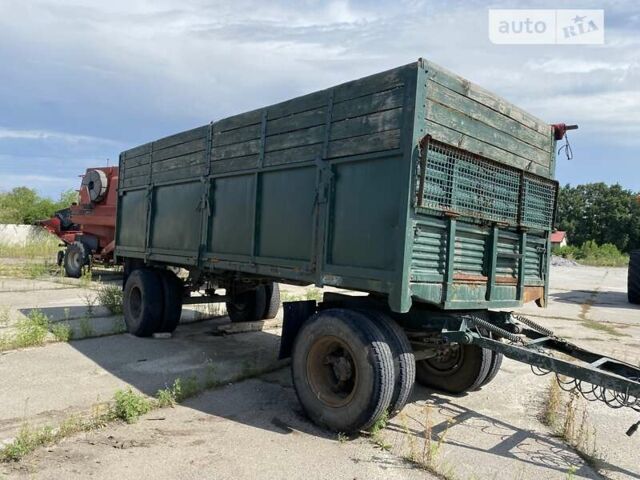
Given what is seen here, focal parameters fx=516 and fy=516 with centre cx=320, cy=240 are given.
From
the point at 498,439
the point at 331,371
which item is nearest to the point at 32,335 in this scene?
the point at 331,371

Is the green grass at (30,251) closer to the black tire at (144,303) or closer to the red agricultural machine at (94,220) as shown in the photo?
the red agricultural machine at (94,220)

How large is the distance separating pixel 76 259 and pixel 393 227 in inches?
534

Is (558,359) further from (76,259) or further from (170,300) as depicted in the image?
(76,259)

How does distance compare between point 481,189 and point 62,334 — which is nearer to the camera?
point 481,189

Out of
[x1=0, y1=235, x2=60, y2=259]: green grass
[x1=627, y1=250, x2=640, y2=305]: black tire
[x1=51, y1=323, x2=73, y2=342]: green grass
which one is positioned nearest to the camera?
[x1=51, y1=323, x2=73, y2=342]: green grass

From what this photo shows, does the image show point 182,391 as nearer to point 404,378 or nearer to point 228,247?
point 228,247

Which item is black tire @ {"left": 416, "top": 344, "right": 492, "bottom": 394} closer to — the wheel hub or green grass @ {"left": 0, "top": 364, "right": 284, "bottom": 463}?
the wheel hub

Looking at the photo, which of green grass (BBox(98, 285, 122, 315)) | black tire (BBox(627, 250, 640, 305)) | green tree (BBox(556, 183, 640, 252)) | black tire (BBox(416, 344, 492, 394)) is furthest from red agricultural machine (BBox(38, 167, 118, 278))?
green tree (BBox(556, 183, 640, 252))

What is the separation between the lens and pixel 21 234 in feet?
99.9

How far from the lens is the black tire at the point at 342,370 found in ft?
12.6

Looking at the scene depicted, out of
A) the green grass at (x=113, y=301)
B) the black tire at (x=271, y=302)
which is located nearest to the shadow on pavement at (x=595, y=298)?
the black tire at (x=271, y=302)

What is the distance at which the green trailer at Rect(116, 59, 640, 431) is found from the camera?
12.8ft

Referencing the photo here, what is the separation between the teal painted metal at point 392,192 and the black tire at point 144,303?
1616mm

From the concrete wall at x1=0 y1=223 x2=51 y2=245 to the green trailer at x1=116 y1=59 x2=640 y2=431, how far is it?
28.2m
